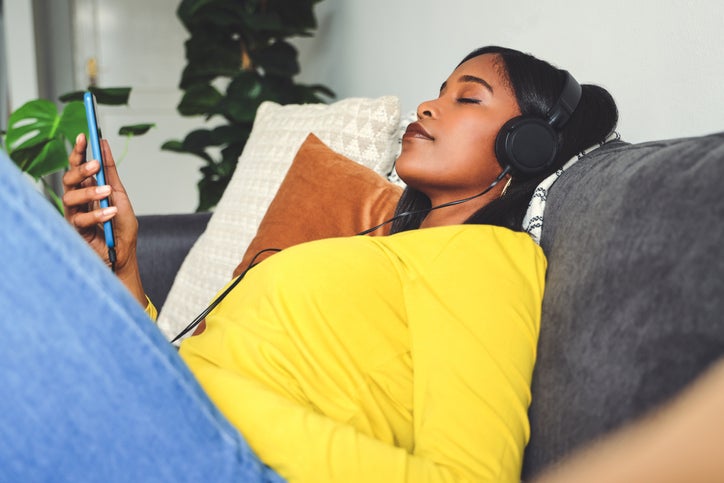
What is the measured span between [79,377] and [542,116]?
0.76m

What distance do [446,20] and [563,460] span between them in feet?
4.60

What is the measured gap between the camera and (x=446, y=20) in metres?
1.75

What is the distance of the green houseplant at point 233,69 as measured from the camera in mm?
2514

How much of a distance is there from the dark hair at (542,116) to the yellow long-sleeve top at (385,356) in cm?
15

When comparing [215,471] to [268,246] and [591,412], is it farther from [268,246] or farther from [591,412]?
[268,246]

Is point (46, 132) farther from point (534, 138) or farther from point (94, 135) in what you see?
point (534, 138)

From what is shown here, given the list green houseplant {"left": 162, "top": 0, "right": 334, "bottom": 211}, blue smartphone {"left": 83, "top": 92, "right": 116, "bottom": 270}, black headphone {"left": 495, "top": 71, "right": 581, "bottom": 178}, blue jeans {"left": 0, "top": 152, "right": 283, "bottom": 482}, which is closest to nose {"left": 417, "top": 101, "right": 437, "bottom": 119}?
black headphone {"left": 495, "top": 71, "right": 581, "bottom": 178}

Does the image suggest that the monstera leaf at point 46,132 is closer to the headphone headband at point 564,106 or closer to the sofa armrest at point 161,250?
the sofa armrest at point 161,250

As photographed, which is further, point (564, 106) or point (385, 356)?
point (564, 106)

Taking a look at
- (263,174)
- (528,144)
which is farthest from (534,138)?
(263,174)

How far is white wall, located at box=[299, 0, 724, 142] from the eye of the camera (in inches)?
35.4

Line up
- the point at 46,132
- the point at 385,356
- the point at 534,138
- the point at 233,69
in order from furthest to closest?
the point at 233,69 < the point at 46,132 < the point at 534,138 < the point at 385,356

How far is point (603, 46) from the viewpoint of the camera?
44.4 inches

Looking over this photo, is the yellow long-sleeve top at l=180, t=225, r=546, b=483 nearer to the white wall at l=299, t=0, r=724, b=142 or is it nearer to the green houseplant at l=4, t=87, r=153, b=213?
the white wall at l=299, t=0, r=724, b=142
